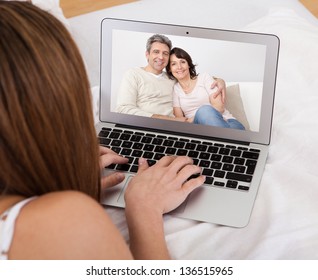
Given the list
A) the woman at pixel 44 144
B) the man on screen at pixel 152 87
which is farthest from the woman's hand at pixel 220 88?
the woman at pixel 44 144

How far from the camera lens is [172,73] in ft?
3.44

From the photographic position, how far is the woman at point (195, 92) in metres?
1.04

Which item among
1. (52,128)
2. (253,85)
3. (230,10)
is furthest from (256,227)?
(230,10)

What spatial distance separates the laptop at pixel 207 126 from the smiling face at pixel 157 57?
0.04ft

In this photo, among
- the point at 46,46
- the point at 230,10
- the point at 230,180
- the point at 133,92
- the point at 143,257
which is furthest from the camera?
the point at 230,10

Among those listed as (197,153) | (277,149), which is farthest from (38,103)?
(277,149)

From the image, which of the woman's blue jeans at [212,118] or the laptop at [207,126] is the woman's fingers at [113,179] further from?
the woman's blue jeans at [212,118]

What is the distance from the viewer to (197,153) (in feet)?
3.39

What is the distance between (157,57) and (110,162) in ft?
0.68

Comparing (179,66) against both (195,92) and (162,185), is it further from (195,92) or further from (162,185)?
(162,185)

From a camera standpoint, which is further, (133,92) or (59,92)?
(133,92)

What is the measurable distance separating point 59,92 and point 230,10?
106 centimetres

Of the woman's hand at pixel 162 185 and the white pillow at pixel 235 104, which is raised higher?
the white pillow at pixel 235 104
